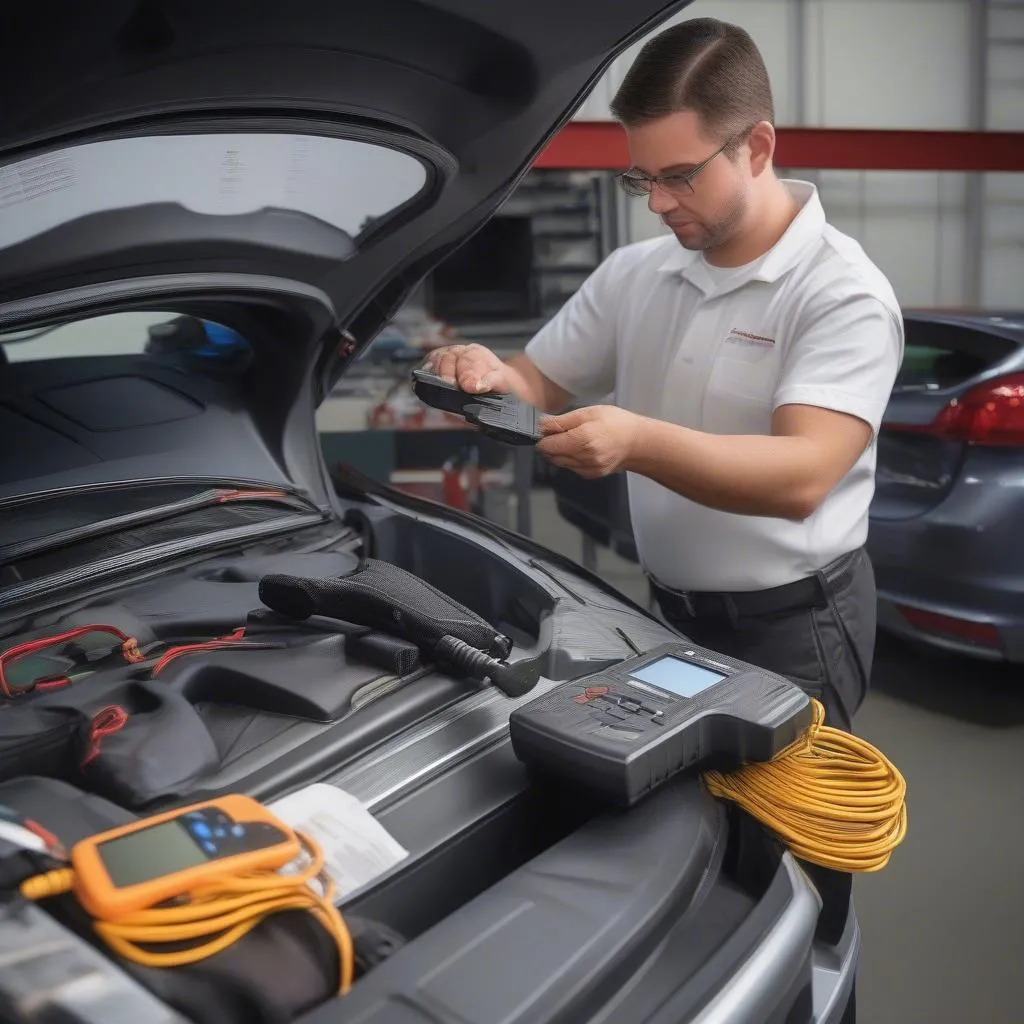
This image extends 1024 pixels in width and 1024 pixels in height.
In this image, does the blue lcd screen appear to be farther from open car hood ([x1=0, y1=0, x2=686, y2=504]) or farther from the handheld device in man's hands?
open car hood ([x1=0, y1=0, x2=686, y2=504])

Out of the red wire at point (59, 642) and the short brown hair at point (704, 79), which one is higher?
the short brown hair at point (704, 79)

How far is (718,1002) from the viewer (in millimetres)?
817

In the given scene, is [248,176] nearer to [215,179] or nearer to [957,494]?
[215,179]

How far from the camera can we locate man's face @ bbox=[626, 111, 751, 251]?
1393mm

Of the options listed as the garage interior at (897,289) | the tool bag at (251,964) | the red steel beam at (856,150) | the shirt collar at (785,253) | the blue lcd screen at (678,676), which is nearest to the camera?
the tool bag at (251,964)

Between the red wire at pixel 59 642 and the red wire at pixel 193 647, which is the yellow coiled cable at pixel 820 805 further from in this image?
the red wire at pixel 59 642

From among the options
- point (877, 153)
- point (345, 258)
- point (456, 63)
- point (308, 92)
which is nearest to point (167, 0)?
point (308, 92)

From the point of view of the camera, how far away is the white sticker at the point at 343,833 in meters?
0.83

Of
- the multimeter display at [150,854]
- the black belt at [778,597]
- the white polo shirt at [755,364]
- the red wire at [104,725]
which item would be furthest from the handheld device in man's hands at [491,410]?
the multimeter display at [150,854]

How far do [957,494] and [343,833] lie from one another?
218 centimetres

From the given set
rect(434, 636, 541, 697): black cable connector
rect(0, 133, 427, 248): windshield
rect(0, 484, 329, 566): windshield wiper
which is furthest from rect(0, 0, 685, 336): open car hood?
rect(434, 636, 541, 697): black cable connector

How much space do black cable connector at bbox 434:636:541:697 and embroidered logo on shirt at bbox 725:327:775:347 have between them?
67cm

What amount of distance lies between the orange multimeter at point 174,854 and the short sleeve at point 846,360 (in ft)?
2.98

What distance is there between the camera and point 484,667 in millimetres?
1050
